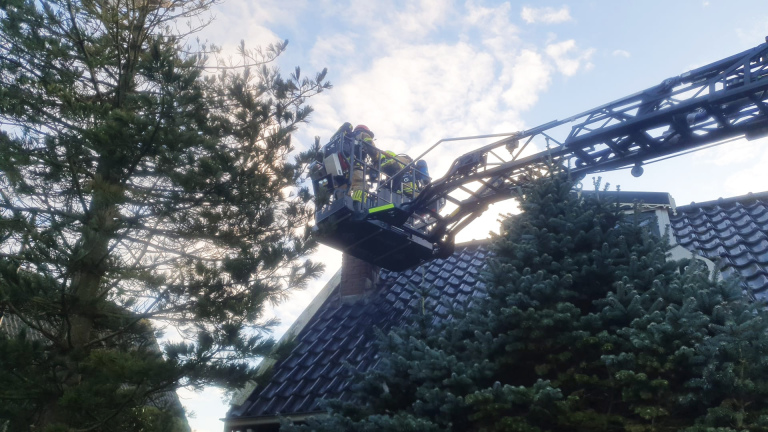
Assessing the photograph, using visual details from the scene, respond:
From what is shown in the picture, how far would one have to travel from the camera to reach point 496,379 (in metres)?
5.80

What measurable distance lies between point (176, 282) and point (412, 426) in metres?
2.83

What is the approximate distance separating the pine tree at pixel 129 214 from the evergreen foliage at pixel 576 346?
155 cm

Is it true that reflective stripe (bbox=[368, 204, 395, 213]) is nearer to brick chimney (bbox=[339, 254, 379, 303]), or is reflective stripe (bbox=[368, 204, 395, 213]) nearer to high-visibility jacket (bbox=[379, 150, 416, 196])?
high-visibility jacket (bbox=[379, 150, 416, 196])

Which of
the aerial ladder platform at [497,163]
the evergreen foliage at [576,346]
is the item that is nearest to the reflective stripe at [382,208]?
the aerial ladder platform at [497,163]

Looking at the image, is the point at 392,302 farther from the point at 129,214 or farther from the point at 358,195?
the point at 129,214

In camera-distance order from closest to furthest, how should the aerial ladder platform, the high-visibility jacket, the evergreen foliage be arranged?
the evergreen foliage
the aerial ladder platform
the high-visibility jacket

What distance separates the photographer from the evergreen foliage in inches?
186

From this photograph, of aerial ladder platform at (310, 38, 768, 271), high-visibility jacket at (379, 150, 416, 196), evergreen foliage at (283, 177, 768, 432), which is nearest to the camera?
evergreen foliage at (283, 177, 768, 432)

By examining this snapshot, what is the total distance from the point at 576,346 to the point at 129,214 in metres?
4.66

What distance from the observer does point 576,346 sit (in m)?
5.44

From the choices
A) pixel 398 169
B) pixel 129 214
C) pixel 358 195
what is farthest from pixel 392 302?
pixel 129 214

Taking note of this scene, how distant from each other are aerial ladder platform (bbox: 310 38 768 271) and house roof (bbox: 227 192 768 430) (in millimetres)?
731

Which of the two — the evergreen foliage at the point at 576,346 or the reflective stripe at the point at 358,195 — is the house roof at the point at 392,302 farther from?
the evergreen foliage at the point at 576,346

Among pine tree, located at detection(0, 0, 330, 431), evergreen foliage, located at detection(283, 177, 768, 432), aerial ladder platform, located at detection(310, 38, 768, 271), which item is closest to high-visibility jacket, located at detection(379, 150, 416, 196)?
aerial ladder platform, located at detection(310, 38, 768, 271)
